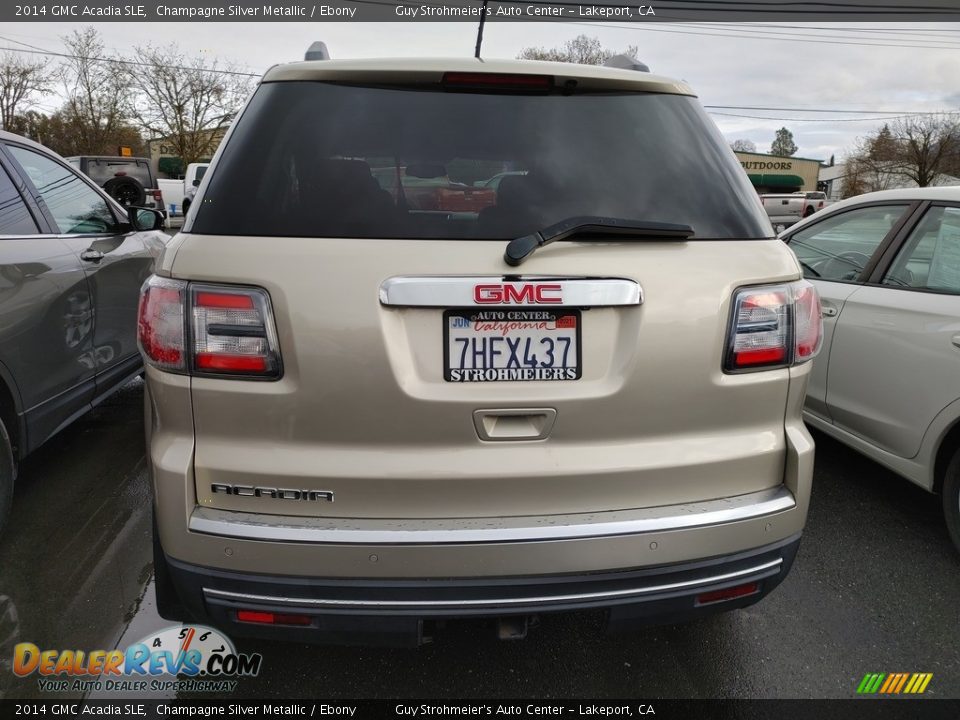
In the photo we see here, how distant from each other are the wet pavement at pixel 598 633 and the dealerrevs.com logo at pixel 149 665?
1.6 inches

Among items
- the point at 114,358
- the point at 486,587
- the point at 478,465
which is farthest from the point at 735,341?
the point at 114,358

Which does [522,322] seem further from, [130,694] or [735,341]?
[130,694]

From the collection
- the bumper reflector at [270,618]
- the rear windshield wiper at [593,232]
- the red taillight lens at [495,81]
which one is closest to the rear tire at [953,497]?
the rear windshield wiper at [593,232]

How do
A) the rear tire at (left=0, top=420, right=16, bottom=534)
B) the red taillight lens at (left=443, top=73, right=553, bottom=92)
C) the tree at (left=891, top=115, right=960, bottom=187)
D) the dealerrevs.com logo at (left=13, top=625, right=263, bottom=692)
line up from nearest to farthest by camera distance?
the red taillight lens at (left=443, top=73, right=553, bottom=92)
the dealerrevs.com logo at (left=13, top=625, right=263, bottom=692)
the rear tire at (left=0, top=420, right=16, bottom=534)
the tree at (left=891, top=115, right=960, bottom=187)

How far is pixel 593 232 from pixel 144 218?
12.9 ft

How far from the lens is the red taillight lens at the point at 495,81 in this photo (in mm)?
1986

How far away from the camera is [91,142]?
42.3 m

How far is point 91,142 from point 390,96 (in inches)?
1913

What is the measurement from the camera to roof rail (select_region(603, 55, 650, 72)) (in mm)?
2432

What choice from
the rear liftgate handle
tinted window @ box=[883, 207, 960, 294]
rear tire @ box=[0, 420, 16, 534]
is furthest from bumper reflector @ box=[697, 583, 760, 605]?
rear tire @ box=[0, 420, 16, 534]

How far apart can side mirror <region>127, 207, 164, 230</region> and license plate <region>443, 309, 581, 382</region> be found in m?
3.74

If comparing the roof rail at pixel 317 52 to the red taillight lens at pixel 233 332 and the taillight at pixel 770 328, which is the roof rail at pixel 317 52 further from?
the taillight at pixel 770 328

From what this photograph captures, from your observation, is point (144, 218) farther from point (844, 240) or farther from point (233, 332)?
point (844, 240)

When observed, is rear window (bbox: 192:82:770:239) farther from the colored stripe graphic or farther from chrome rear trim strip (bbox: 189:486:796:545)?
the colored stripe graphic
